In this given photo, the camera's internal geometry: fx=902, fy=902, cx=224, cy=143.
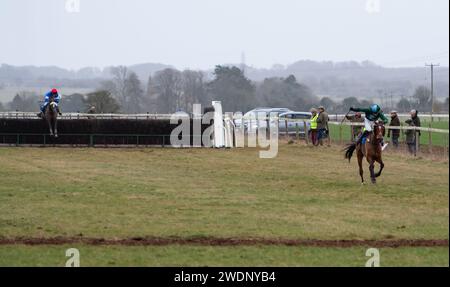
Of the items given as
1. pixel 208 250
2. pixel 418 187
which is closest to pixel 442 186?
pixel 418 187

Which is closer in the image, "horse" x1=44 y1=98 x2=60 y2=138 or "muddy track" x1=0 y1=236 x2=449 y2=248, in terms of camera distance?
"muddy track" x1=0 y1=236 x2=449 y2=248

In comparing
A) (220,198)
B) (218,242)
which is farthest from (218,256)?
(220,198)

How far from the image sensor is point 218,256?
11.6 m

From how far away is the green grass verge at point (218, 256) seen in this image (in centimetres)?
1108

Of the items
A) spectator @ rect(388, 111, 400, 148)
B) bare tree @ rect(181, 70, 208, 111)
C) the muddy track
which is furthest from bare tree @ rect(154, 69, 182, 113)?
the muddy track

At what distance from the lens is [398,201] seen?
17297 millimetres

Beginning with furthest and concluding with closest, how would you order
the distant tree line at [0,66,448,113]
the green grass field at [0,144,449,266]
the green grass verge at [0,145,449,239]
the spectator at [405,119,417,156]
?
1. the distant tree line at [0,66,448,113]
2. the spectator at [405,119,417,156]
3. the green grass verge at [0,145,449,239]
4. the green grass field at [0,144,449,266]

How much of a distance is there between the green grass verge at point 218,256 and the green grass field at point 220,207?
13 mm

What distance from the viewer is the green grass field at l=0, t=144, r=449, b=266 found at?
1168cm

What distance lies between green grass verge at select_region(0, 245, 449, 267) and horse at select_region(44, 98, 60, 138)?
2195 cm

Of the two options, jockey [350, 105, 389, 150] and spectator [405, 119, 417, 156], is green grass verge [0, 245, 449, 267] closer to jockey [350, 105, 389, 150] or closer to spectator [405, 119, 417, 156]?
jockey [350, 105, 389, 150]

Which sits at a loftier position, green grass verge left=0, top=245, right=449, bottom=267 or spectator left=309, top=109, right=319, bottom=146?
spectator left=309, top=109, right=319, bottom=146

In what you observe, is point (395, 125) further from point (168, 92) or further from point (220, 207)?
point (168, 92)
